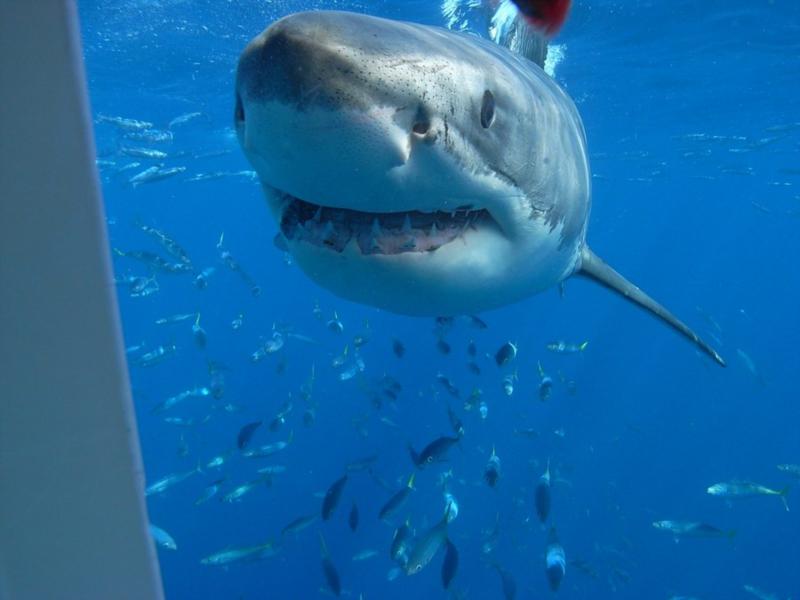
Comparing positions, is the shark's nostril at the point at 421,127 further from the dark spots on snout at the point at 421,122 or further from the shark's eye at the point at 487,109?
the shark's eye at the point at 487,109

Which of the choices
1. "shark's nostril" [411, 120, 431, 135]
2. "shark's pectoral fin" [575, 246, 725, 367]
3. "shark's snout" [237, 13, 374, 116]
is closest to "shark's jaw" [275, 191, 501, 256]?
"shark's nostril" [411, 120, 431, 135]

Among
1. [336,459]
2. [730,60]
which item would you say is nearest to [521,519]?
[336,459]

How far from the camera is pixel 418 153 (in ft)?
6.41

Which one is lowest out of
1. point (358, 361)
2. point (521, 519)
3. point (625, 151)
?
point (521, 519)

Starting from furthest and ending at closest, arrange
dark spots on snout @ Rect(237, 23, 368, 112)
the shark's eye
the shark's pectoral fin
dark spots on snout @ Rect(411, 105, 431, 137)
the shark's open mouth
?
the shark's pectoral fin < the shark's open mouth < the shark's eye < dark spots on snout @ Rect(411, 105, 431, 137) < dark spots on snout @ Rect(237, 23, 368, 112)

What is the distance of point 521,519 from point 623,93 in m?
12.4

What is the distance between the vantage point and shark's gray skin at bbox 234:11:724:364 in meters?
1.75

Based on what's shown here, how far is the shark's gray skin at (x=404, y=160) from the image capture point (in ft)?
5.75

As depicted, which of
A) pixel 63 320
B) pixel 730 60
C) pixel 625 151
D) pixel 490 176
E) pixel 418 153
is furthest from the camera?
pixel 625 151

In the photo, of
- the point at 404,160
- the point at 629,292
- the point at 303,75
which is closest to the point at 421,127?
the point at 404,160

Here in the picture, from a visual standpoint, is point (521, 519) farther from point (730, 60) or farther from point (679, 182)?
point (679, 182)

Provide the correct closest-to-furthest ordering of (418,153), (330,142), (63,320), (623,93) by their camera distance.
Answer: (63,320) → (330,142) → (418,153) → (623,93)

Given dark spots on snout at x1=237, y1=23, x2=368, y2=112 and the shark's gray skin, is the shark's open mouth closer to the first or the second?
the shark's gray skin

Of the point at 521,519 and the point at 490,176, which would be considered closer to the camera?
the point at 490,176
